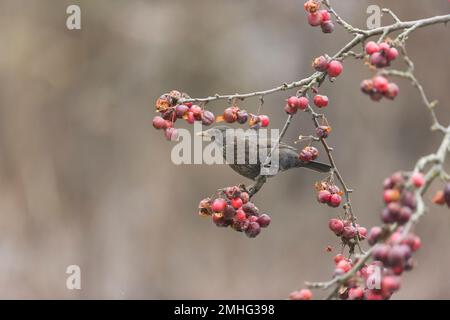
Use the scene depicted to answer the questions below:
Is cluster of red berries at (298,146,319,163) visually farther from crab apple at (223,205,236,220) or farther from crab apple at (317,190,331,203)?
crab apple at (223,205,236,220)

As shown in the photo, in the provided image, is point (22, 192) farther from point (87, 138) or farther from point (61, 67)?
point (61, 67)

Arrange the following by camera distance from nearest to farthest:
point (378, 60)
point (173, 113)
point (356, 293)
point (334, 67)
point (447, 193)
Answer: point (447, 193)
point (356, 293)
point (378, 60)
point (334, 67)
point (173, 113)

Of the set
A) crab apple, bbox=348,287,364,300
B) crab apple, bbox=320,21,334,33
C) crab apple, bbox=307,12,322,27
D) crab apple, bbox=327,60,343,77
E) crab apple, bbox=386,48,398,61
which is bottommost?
crab apple, bbox=348,287,364,300

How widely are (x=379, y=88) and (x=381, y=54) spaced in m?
0.19

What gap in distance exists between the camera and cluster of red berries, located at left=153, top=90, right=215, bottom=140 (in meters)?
2.07

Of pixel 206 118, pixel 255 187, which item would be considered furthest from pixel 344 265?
pixel 206 118

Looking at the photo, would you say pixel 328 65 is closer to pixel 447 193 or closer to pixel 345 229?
pixel 345 229

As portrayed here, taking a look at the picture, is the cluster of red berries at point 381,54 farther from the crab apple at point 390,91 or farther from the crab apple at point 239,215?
the crab apple at point 239,215

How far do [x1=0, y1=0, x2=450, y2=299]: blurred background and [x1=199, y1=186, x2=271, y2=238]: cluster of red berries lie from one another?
146 inches

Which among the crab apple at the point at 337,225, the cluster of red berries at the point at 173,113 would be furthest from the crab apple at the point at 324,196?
the cluster of red berries at the point at 173,113

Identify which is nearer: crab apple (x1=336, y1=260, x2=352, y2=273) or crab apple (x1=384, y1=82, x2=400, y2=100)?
crab apple (x1=384, y1=82, x2=400, y2=100)

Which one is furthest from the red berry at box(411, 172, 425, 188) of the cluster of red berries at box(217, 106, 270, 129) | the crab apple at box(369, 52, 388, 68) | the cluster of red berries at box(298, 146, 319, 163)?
the cluster of red berries at box(298, 146, 319, 163)

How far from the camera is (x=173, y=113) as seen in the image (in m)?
2.08

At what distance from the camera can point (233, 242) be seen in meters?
6.16
